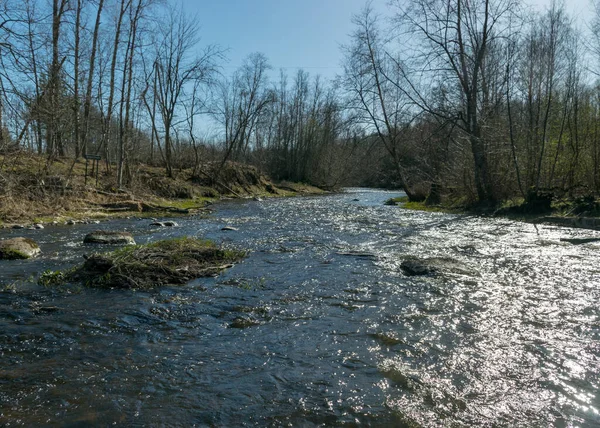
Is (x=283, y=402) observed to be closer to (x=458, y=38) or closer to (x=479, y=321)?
(x=479, y=321)

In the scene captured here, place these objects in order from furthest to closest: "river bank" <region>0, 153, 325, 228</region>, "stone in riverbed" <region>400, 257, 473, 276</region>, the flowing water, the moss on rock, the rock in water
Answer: "river bank" <region>0, 153, 325, 228</region> → the rock in water → "stone in riverbed" <region>400, 257, 473, 276</region> → the moss on rock → the flowing water

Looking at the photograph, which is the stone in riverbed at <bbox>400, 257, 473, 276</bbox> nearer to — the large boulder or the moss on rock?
the moss on rock

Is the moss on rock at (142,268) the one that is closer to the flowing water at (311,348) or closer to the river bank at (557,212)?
the flowing water at (311,348)

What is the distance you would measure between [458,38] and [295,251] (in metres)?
15.5

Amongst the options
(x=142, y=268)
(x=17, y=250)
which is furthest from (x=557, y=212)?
(x=17, y=250)

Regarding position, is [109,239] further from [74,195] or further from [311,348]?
[74,195]

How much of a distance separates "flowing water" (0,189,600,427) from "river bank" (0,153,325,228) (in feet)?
24.5

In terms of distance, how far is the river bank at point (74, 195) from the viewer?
49.7ft

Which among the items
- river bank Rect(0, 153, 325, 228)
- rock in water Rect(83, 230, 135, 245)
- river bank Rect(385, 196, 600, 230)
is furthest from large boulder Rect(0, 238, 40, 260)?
river bank Rect(385, 196, 600, 230)

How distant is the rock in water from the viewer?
11.3 metres

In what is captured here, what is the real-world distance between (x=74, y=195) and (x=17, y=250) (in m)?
10.2

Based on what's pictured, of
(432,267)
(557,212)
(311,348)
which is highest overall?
(557,212)

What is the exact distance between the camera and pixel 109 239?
11.4 meters

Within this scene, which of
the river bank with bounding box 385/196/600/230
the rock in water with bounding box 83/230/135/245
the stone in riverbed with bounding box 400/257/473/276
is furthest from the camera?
the river bank with bounding box 385/196/600/230
